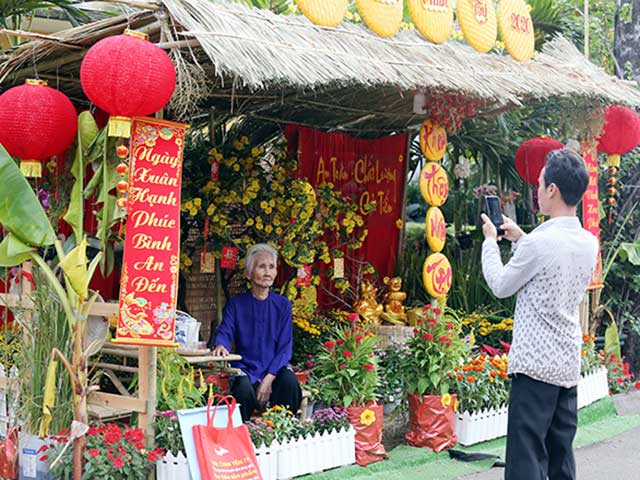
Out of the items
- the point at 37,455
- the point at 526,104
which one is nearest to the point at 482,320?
the point at 526,104

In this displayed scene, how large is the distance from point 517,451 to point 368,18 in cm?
359

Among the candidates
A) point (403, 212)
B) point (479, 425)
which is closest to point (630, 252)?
point (403, 212)

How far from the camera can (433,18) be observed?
7.33 m

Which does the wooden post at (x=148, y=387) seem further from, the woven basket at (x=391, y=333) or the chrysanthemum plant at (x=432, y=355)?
the woven basket at (x=391, y=333)

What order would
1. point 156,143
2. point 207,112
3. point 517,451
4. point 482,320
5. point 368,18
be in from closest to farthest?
point 517,451
point 156,143
point 368,18
point 207,112
point 482,320

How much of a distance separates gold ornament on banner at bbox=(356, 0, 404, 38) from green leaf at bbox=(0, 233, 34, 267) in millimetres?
3023

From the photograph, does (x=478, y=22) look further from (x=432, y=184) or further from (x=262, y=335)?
(x=262, y=335)

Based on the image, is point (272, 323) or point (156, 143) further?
point (272, 323)

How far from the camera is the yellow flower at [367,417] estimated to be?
21.3 feet

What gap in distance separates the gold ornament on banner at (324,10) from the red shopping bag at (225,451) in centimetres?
269

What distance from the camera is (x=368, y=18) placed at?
6797mm

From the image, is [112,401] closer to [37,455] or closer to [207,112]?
[37,455]

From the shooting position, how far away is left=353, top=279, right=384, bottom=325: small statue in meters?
8.88

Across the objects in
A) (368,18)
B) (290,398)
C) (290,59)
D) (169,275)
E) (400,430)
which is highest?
(368,18)
